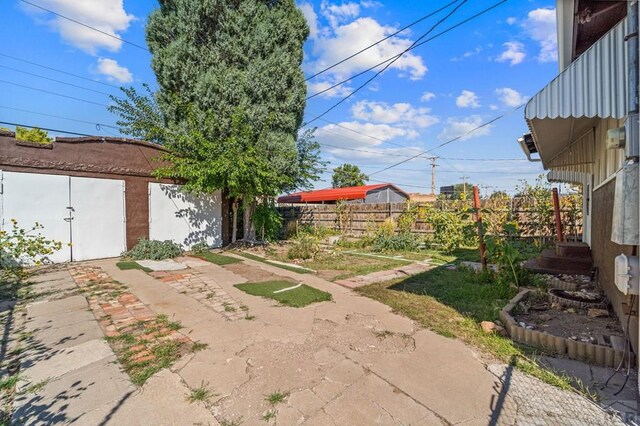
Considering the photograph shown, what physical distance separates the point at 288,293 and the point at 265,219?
20.4ft

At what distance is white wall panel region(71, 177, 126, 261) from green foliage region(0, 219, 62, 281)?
87 cm

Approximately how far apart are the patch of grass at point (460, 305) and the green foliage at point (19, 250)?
5167 mm

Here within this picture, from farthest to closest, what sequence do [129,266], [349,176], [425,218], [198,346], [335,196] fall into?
[349,176]
[335,196]
[425,218]
[129,266]
[198,346]

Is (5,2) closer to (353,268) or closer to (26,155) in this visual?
(26,155)

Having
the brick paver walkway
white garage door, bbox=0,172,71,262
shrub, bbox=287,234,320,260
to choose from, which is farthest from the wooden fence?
white garage door, bbox=0,172,71,262

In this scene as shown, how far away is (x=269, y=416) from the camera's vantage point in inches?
74.7

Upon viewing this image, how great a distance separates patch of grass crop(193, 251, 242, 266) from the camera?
7.42 m

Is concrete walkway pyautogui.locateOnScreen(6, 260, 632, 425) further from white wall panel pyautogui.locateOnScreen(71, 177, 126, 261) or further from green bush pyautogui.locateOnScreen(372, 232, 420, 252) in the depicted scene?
green bush pyautogui.locateOnScreen(372, 232, 420, 252)

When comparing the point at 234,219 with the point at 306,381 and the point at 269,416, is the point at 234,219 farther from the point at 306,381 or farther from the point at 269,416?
the point at 269,416

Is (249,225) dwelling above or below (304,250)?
above

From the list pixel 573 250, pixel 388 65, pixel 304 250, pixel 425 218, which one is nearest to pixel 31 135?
pixel 304 250

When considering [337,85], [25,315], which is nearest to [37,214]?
[25,315]

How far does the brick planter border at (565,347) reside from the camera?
2.50 m

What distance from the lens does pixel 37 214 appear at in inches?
269
